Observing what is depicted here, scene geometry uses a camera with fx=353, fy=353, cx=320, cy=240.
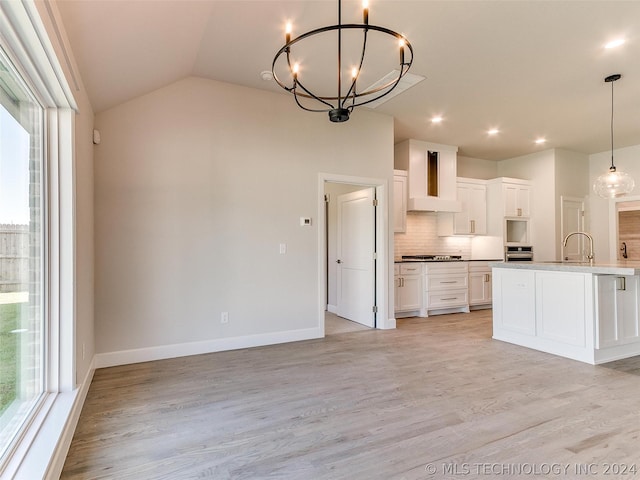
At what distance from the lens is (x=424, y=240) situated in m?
6.86

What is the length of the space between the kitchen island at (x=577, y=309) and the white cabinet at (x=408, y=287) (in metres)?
1.73

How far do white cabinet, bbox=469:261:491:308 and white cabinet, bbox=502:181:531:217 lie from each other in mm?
1188

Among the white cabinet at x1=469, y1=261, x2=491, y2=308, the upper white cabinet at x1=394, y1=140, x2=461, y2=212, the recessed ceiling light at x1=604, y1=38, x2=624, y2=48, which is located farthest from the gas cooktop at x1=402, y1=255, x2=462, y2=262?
the recessed ceiling light at x1=604, y1=38, x2=624, y2=48

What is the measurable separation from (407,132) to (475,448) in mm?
4871

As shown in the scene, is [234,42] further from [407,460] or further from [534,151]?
[534,151]

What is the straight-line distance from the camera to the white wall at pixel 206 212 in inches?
139

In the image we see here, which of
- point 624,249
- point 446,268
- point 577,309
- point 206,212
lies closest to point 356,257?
point 446,268

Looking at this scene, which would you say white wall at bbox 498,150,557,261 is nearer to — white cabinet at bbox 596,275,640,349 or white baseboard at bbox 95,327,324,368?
white cabinet at bbox 596,275,640,349

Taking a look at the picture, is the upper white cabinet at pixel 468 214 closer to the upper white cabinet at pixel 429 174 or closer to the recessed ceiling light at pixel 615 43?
the upper white cabinet at pixel 429 174

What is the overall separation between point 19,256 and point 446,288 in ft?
18.9

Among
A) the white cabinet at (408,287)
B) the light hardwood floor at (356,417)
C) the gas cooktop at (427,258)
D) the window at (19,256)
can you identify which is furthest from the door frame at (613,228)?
the window at (19,256)

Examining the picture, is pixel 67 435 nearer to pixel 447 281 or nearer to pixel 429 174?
pixel 447 281

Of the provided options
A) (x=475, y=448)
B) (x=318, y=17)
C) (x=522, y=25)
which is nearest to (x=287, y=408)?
(x=475, y=448)

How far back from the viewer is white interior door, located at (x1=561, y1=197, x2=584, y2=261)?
6.85 meters
